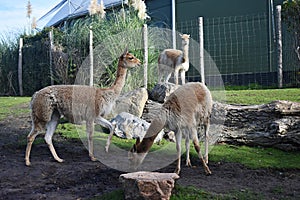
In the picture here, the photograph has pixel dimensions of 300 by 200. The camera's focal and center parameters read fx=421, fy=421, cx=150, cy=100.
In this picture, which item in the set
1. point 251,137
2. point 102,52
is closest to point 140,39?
point 102,52

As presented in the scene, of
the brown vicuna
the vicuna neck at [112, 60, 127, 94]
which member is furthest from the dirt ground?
the vicuna neck at [112, 60, 127, 94]

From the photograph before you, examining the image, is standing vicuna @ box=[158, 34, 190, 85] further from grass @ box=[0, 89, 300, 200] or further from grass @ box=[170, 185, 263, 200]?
grass @ box=[170, 185, 263, 200]

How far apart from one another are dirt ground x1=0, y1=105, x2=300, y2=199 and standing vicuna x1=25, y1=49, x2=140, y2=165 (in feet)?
1.45

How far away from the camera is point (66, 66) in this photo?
14703 millimetres

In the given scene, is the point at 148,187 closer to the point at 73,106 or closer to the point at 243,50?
the point at 73,106

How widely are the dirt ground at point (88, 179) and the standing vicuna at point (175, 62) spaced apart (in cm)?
439

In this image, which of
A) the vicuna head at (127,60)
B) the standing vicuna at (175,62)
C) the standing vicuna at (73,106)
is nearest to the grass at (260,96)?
the standing vicuna at (175,62)

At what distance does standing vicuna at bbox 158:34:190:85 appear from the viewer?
10.6 m

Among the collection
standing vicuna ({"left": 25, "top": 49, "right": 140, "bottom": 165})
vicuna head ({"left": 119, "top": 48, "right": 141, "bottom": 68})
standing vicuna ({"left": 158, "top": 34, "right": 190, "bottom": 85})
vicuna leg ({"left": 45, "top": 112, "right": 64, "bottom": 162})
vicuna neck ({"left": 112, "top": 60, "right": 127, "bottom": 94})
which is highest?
standing vicuna ({"left": 158, "top": 34, "right": 190, "bottom": 85})

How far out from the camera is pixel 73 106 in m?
6.94

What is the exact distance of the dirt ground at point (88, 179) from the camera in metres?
5.06

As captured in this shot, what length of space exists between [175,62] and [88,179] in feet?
19.2

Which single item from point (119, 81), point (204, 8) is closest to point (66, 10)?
point (204, 8)

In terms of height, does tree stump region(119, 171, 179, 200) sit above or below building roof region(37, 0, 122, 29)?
below
